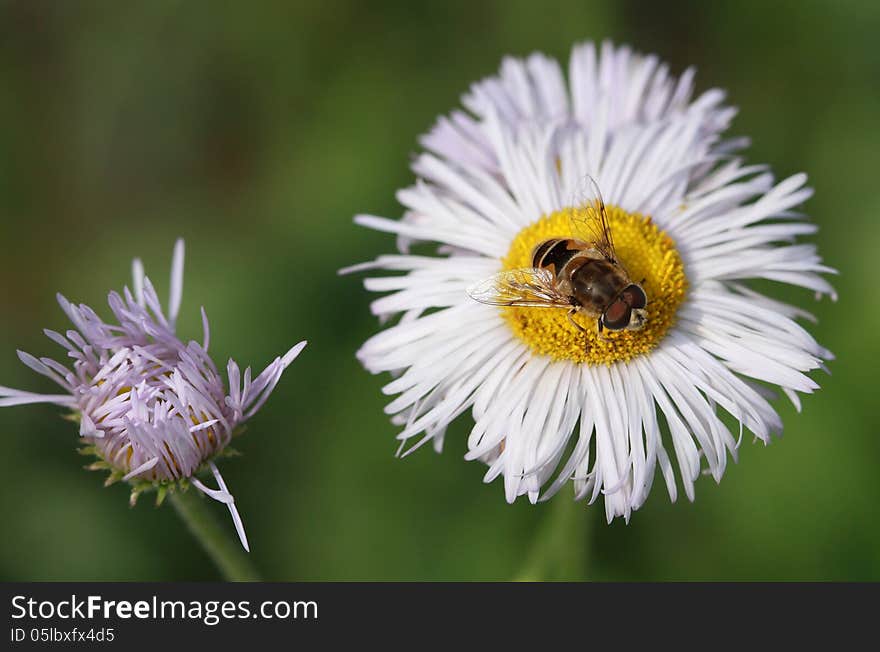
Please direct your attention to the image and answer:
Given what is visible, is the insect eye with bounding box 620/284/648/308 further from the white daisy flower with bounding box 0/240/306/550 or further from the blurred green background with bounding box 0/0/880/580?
the blurred green background with bounding box 0/0/880/580

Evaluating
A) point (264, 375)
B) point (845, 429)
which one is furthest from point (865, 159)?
point (264, 375)

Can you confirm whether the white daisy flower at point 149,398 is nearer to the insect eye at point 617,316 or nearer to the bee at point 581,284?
the bee at point 581,284

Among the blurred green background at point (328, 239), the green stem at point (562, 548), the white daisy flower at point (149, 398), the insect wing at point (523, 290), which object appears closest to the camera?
the white daisy flower at point (149, 398)

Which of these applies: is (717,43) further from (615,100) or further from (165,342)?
(165,342)

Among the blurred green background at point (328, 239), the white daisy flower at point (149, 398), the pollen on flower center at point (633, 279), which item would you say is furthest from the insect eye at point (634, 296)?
the blurred green background at point (328, 239)

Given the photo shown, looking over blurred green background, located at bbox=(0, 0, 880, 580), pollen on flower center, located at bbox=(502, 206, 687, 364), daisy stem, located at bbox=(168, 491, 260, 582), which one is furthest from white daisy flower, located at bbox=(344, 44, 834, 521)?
blurred green background, located at bbox=(0, 0, 880, 580)

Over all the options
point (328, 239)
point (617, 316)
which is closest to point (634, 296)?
point (617, 316)

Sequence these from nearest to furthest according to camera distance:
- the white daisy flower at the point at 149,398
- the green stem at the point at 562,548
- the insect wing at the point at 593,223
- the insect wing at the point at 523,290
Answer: the white daisy flower at the point at 149,398
the insect wing at the point at 523,290
the insect wing at the point at 593,223
the green stem at the point at 562,548
